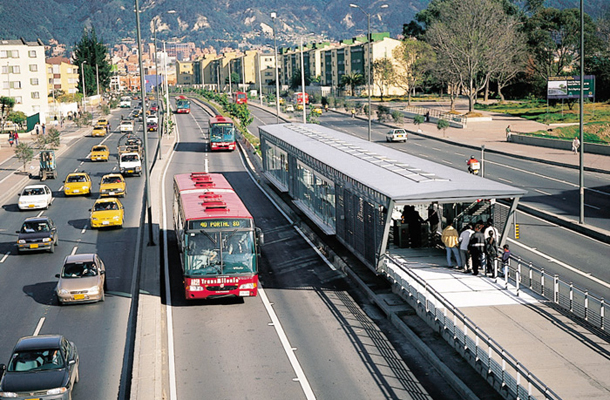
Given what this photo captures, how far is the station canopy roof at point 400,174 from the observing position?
21688mm

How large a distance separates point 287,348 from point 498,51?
8796 centimetres

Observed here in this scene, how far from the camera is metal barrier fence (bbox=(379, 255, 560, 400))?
13387mm

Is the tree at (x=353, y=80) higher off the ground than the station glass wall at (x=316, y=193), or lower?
higher

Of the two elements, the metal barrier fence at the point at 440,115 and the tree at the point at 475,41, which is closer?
the metal barrier fence at the point at 440,115

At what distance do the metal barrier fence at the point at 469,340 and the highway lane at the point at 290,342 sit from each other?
121 centimetres

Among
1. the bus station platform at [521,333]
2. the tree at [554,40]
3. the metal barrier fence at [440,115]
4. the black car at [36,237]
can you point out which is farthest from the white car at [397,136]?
the tree at [554,40]

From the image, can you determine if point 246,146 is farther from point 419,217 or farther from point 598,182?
point 419,217

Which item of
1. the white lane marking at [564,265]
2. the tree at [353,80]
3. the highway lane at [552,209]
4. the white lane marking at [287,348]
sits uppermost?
the tree at [353,80]

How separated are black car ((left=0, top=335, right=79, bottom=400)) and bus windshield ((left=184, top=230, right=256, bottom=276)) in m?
6.01

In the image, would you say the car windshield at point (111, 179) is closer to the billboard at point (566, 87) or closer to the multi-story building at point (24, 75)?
the billboard at point (566, 87)

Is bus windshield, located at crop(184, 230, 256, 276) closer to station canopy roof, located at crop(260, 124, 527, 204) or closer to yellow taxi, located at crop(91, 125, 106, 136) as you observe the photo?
station canopy roof, located at crop(260, 124, 527, 204)

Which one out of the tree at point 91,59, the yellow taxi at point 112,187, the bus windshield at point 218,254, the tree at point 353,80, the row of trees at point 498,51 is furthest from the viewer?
the tree at point 91,59

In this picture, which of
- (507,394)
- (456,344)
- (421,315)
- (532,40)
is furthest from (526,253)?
(532,40)

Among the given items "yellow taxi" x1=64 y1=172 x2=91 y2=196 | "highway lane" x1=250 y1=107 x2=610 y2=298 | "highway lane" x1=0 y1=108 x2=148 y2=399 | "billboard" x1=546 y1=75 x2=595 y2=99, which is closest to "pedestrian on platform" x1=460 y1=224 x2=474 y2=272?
"highway lane" x1=250 y1=107 x2=610 y2=298
